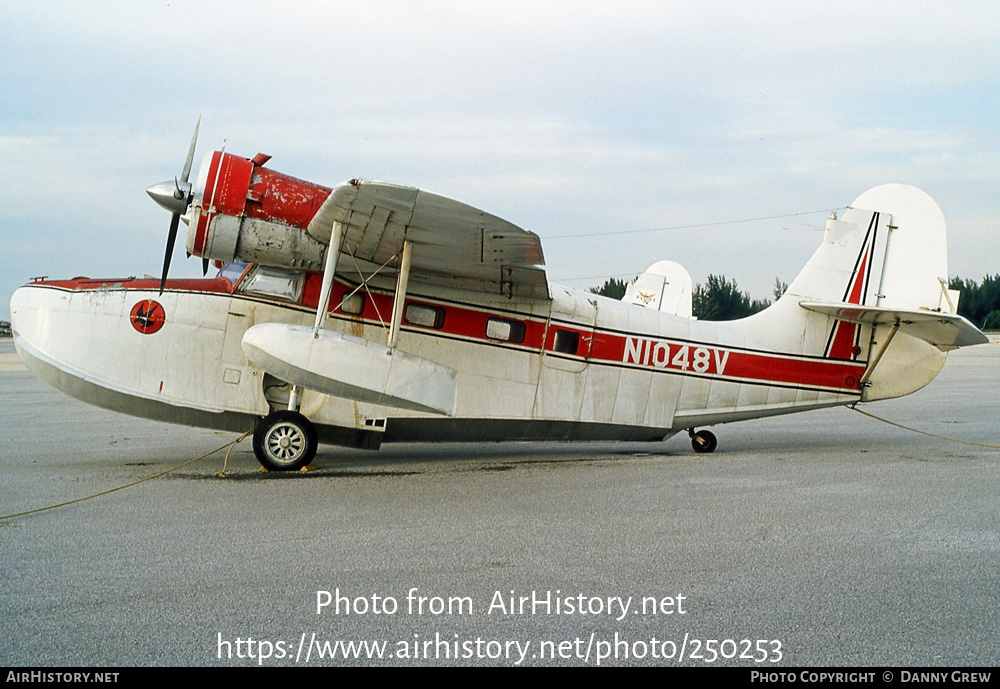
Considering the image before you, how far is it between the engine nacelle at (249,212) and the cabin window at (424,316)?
1.30 metres

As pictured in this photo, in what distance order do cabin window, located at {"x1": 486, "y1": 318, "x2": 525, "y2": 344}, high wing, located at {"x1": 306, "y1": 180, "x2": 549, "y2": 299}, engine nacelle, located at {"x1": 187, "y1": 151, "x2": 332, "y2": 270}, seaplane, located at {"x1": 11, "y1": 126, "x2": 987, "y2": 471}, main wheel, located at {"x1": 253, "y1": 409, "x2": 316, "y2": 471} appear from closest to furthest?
high wing, located at {"x1": 306, "y1": 180, "x2": 549, "y2": 299} < seaplane, located at {"x1": 11, "y1": 126, "x2": 987, "y2": 471} < engine nacelle, located at {"x1": 187, "y1": 151, "x2": 332, "y2": 270} < main wheel, located at {"x1": 253, "y1": 409, "x2": 316, "y2": 471} < cabin window, located at {"x1": 486, "y1": 318, "x2": 525, "y2": 344}

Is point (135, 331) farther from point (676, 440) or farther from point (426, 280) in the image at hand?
point (676, 440)

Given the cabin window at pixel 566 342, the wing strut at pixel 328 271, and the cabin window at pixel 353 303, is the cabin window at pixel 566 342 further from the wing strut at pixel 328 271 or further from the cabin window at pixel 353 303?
the wing strut at pixel 328 271

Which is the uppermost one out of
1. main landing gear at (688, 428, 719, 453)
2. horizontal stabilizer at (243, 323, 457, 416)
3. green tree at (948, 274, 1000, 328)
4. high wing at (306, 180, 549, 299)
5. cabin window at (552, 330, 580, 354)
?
green tree at (948, 274, 1000, 328)

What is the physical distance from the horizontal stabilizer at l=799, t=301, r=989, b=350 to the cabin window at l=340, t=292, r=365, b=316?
590 cm

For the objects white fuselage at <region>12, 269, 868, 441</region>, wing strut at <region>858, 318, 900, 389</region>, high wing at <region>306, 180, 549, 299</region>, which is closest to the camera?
high wing at <region>306, 180, 549, 299</region>

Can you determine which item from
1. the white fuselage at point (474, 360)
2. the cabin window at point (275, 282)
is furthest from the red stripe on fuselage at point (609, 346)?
the cabin window at point (275, 282)

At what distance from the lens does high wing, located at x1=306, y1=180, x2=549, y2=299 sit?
662 centimetres

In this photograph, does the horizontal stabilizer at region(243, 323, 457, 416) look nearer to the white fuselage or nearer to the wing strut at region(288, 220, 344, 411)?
the wing strut at region(288, 220, 344, 411)

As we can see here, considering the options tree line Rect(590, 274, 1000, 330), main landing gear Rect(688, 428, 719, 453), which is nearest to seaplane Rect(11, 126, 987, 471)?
main landing gear Rect(688, 428, 719, 453)

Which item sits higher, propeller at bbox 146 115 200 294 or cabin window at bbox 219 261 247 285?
propeller at bbox 146 115 200 294

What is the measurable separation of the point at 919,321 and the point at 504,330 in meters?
5.46
